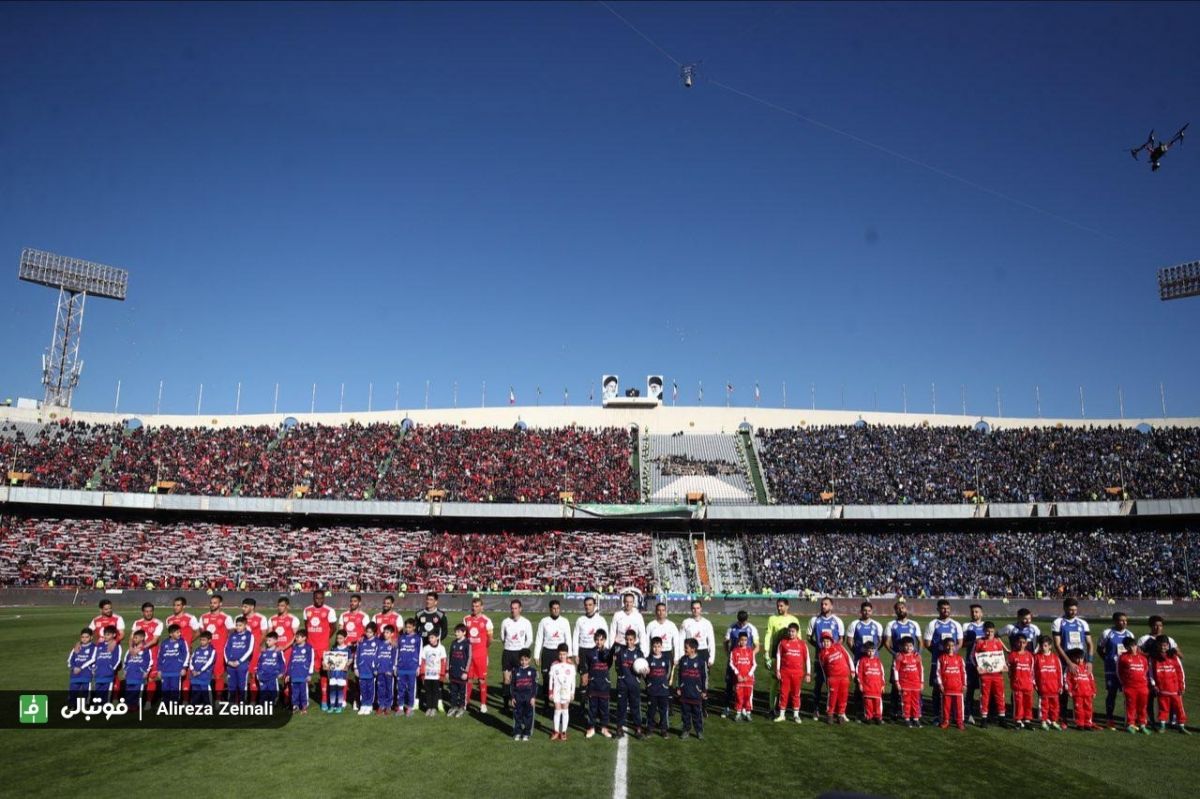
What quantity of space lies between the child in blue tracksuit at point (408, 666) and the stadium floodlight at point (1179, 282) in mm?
63597

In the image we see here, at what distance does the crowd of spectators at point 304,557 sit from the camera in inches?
1674

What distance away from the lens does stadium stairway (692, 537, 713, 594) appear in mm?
45631

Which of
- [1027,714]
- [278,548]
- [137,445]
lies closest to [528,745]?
[1027,714]

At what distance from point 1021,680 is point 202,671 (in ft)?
44.5

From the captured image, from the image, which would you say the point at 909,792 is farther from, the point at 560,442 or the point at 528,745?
the point at 560,442

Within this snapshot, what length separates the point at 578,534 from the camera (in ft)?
164

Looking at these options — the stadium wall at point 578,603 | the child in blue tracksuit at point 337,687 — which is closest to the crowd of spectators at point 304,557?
the stadium wall at point 578,603

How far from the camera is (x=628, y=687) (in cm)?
1240

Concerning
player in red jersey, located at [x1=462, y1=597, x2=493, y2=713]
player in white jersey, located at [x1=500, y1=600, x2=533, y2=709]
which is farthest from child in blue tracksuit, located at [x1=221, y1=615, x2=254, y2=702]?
player in white jersey, located at [x1=500, y1=600, x2=533, y2=709]

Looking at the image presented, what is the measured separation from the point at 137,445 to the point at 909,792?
5724cm

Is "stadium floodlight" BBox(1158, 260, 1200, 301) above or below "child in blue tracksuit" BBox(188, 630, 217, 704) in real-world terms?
above

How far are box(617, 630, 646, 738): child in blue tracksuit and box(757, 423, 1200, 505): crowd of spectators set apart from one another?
38.9 meters

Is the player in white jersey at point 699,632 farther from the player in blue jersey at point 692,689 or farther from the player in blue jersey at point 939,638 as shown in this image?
the player in blue jersey at point 939,638

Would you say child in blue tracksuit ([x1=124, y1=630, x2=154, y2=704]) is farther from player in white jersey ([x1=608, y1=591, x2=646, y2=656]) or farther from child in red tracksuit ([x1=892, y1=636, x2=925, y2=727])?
child in red tracksuit ([x1=892, y1=636, x2=925, y2=727])
